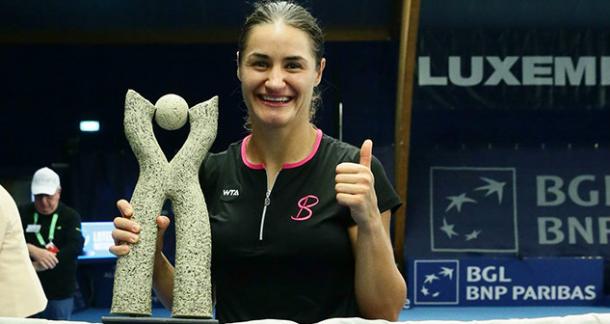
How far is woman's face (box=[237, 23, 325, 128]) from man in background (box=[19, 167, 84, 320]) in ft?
13.3

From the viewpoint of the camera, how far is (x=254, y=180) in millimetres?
1627

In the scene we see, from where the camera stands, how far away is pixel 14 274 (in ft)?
7.88

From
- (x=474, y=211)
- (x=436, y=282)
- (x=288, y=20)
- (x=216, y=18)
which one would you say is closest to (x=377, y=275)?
(x=288, y=20)

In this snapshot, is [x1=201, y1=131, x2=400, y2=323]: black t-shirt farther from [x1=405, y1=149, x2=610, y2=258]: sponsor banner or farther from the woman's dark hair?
[x1=405, y1=149, x2=610, y2=258]: sponsor banner

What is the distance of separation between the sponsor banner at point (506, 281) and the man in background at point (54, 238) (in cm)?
468

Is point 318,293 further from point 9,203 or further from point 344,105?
point 344,105

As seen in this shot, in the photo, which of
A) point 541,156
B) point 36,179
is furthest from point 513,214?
point 36,179

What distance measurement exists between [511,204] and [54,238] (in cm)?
576

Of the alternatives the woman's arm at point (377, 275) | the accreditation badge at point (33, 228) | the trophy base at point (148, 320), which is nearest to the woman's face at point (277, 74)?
the woman's arm at point (377, 275)

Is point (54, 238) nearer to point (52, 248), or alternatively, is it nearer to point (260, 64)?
point (52, 248)

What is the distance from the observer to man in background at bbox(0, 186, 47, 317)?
2303 millimetres

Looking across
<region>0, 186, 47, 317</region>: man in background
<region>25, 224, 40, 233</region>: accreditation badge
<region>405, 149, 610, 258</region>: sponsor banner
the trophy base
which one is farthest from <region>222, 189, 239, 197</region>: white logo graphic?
<region>405, 149, 610, 258</region>: sponsor banner

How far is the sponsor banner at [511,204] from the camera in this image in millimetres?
9516

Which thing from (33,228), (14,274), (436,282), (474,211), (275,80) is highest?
(474,211)
